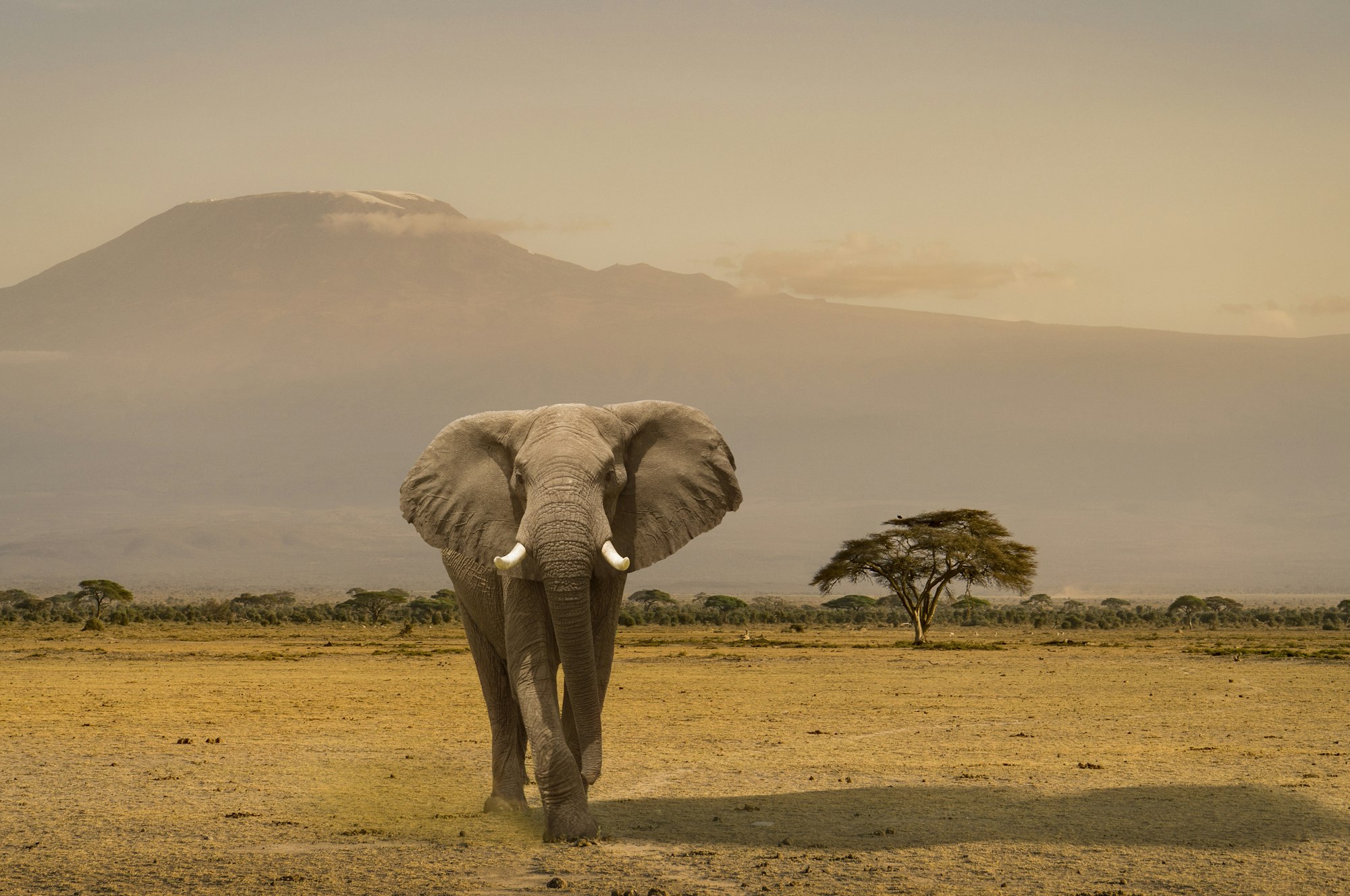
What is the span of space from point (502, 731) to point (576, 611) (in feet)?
9.22

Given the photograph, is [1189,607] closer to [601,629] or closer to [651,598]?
[651,598]

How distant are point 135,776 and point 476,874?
23.9 ft

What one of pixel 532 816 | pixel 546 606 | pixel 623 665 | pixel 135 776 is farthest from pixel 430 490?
pixel 623 665

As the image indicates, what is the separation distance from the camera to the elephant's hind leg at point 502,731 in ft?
50.0

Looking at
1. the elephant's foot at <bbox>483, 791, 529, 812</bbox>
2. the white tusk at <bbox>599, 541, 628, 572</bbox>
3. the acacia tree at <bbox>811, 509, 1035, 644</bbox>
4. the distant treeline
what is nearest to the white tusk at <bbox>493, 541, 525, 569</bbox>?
the white tusk at <bbox>599, 541, 628, 572</bbox>

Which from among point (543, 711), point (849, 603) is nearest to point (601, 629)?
point (543, 711)

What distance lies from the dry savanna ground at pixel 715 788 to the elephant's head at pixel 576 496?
6.95ft

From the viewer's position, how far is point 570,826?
13391 mm

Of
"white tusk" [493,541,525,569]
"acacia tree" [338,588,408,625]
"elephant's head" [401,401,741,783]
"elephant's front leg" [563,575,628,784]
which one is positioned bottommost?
"acacia tree" [338,588,408,625]

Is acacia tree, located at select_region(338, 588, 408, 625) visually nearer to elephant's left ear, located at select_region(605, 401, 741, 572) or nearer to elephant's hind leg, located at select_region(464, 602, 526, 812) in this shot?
elephant's hind leg, located at select_region(464, 602, 526, 812)

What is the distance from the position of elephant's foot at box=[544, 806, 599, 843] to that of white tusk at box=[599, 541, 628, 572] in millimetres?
2221

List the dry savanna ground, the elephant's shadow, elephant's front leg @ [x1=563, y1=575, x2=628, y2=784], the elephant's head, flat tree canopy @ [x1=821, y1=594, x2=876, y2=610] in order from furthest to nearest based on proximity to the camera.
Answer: flat tree canopy @ [x1=821, y1=594, x2=876, y2=610] < elephant's front leg @ [x1=563, y1=575, x2=628, y2=784] < the elephant's shadow < the elephant's head < the dry savanna ground

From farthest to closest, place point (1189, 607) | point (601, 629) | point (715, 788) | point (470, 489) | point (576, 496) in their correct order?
1. point (1189, 607)
2. point (715, 788)
3. point (470, 489)
4. point (601, 629)
5. point (576, 496)

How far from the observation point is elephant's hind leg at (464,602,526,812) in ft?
50.0
